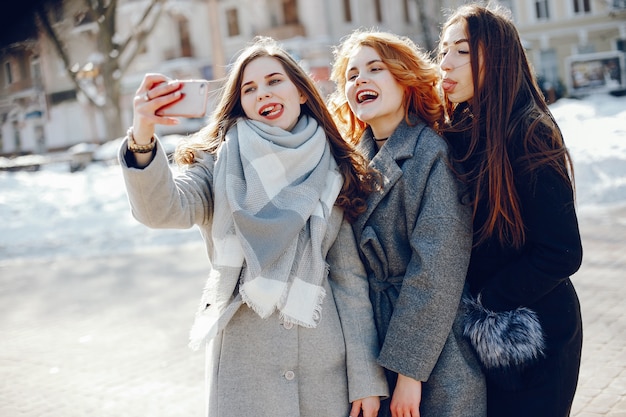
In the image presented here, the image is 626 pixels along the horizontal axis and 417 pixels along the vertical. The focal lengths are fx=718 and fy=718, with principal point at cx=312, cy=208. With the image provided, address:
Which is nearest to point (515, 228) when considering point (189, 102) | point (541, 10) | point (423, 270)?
point (423, 270)

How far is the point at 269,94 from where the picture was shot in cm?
286

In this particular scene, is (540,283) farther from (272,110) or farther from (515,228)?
(272,110)

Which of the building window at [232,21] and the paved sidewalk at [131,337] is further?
the building window at [232,21]

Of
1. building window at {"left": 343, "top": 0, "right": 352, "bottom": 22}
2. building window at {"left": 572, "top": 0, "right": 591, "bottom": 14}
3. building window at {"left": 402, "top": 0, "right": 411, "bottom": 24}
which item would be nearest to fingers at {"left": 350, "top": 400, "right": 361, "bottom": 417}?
building window at {"left": 343, "top": 0, "right": 352, "bottom": 22}

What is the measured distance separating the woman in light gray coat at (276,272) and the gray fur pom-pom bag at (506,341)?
39 centimetres

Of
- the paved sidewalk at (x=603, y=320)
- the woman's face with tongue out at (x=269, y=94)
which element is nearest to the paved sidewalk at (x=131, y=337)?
the paved sidewalk at (x=603, y=320)

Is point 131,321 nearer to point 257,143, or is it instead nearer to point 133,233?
point 257,143

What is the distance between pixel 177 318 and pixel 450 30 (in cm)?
542

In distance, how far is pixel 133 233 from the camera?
13898mm

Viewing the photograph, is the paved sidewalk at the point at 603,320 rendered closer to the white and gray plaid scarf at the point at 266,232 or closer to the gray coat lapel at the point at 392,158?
the gray coat lapel at the point at 392,158

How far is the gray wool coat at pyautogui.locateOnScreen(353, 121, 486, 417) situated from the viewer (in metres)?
2.62

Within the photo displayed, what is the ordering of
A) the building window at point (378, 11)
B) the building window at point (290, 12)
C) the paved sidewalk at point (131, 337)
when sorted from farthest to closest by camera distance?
1. the building window at point (378, 11)
2. the building window at point (290, 12)
3. the paved sidewalk at point (131, 337)

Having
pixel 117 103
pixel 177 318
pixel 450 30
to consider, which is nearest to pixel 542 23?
pixel 117 103

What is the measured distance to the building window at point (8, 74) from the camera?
2289 cm
